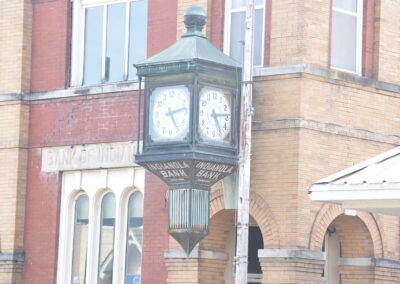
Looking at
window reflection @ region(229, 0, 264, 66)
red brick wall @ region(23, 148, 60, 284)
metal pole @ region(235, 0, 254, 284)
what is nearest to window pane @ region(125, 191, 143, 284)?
red brick wall @ region(23, 148, 60, 284)

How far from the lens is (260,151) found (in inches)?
861

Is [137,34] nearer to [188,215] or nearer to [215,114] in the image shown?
[215,114]

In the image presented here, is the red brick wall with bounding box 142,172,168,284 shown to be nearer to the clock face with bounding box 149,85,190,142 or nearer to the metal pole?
the clock face with bounding box 149,85,190,142

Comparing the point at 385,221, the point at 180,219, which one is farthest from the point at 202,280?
the point at 385,221

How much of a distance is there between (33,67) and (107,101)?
6.33 ft

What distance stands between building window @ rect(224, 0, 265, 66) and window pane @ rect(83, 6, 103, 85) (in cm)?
275

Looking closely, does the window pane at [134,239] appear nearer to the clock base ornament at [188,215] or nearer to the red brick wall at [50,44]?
the clock base ornament at [188,215]

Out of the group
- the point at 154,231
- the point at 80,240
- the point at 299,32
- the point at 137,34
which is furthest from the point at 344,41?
the point at 80,240

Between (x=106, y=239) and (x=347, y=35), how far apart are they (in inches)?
215

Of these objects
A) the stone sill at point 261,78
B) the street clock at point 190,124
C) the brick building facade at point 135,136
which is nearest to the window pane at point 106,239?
the brick building facade at point 135,136

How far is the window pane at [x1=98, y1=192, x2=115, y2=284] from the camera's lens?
23969 millimetres

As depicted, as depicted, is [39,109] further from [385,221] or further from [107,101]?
[385,221]

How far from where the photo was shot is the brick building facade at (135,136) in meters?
21.7

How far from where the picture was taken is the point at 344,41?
22.8 meters
